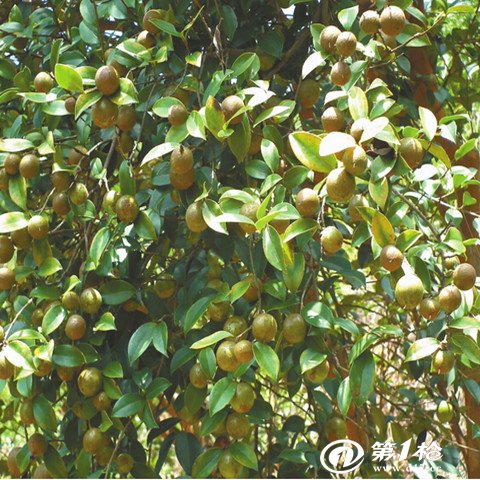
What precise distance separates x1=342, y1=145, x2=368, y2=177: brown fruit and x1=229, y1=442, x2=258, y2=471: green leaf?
1.23 feet

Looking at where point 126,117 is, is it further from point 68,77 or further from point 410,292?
point 410,292

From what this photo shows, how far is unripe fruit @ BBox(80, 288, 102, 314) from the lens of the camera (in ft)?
3.49

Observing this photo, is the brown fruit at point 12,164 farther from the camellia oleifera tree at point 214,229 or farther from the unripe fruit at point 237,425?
the unripe fruit at point 237,425

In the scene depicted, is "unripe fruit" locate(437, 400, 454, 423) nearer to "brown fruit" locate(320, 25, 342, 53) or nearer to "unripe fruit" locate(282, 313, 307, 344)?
"unripe fruit" locate(282, 313, 307, 344)

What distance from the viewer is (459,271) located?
3.10 ft

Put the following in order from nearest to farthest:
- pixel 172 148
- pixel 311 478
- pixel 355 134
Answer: pixel 355 134 < pixel 172 148 < pixel 311 478

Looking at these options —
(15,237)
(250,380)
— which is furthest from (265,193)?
(15,237)

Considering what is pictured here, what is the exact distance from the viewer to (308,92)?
1.24 meters

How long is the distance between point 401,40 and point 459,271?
0.47 meters

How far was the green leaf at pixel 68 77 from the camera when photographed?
39.7 inches

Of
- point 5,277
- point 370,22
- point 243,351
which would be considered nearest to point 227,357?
point 243,351

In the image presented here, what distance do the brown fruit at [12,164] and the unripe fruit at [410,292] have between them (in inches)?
21.9

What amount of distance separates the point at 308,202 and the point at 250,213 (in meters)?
0.07

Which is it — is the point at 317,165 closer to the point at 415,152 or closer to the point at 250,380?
the point at 415,152
